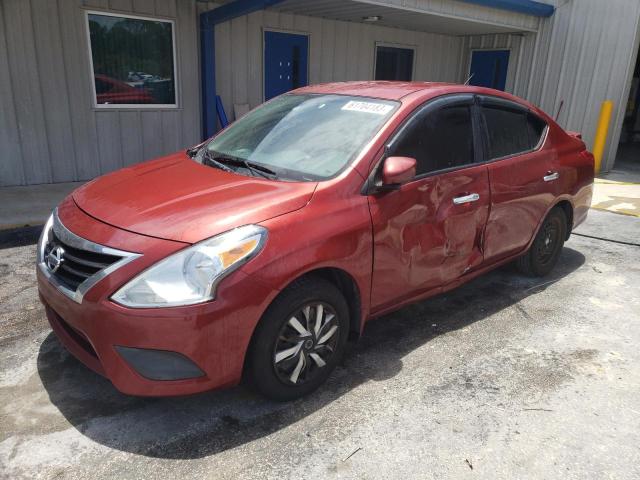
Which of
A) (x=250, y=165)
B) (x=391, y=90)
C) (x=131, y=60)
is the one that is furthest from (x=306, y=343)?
(x=131, y=60)

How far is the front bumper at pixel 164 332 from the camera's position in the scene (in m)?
2.36

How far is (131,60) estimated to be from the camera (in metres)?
7.58

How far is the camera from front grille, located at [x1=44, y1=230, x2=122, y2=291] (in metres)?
2.47

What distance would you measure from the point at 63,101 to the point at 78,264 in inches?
216

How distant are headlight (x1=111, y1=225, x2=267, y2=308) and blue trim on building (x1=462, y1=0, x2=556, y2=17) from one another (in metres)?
8.02

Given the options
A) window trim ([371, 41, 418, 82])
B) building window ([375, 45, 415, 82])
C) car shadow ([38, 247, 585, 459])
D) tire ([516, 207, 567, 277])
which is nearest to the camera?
car shadow ([38, 247, 585, 459])

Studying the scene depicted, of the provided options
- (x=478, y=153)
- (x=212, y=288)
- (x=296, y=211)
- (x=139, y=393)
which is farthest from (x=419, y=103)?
(x=139, y=393)

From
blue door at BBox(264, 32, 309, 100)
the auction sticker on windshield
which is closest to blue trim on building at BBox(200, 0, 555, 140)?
blue door at BBox(264, 32, 309, 100)

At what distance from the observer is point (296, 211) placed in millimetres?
2713

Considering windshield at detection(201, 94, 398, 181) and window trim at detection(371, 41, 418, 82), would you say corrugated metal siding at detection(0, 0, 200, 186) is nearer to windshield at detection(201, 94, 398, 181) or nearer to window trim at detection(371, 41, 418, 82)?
window trim at detection(371, 41, 418, 82)

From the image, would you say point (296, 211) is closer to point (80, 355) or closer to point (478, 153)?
point (80, 355)

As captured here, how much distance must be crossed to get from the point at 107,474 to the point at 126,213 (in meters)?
1.23

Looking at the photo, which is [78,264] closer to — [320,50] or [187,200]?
[187,200]

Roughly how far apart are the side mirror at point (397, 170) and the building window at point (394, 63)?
834 centimetres
